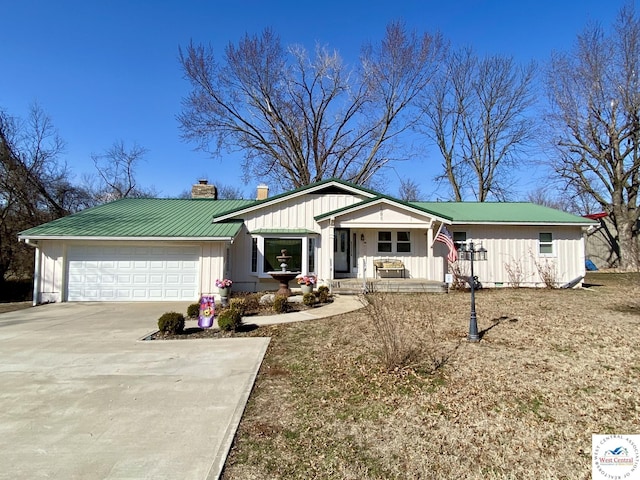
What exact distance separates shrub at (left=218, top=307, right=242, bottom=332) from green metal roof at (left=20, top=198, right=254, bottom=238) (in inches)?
210

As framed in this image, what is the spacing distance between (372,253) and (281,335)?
8.59m

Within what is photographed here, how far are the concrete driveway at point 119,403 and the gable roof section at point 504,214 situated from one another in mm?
11968

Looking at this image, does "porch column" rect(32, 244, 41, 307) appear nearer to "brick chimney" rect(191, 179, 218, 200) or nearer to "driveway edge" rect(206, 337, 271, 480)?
"brick chimney" rect(191, 179, 218, 200)

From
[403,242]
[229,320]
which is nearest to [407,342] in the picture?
[229,320]

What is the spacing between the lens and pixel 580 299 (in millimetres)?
11750

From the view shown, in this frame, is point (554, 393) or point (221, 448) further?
point (554, 393)

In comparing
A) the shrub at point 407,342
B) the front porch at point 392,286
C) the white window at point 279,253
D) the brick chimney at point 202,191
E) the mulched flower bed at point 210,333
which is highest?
the brick chimney at point 202,191

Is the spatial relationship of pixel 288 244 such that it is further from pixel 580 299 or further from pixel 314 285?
pixel 580 299

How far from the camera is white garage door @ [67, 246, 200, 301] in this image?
13125 millimetres

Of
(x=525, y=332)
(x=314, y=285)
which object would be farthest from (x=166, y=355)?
(x=314, y=285)

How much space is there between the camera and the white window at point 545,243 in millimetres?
15750

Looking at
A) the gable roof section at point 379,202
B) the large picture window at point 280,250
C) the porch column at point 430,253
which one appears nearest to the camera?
the gable roof section at point 379,202

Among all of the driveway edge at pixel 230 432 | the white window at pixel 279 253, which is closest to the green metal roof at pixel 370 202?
the white window at pixel 279 253

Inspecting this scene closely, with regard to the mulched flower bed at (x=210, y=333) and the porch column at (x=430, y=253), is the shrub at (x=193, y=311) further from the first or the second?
the porch column at (x=430, y=253)
